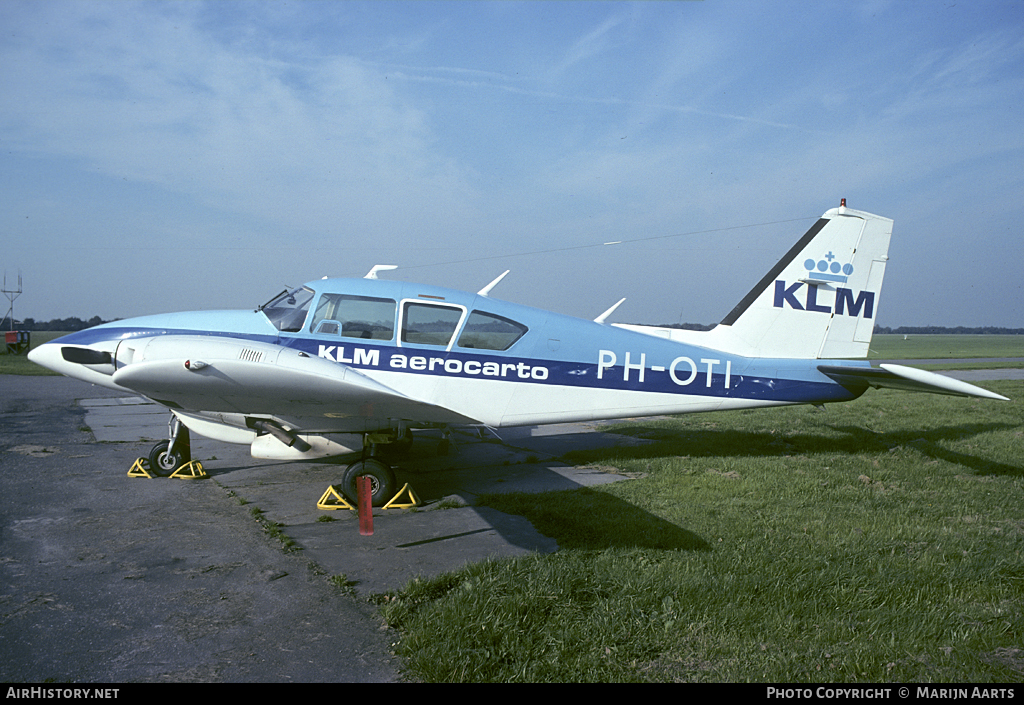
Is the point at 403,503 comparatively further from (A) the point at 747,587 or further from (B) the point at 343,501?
(A) the point at 747,587

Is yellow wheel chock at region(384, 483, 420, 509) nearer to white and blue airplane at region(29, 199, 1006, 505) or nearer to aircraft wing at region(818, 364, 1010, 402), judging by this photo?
white and blue airplane at region(29, 199, 1006, 505)

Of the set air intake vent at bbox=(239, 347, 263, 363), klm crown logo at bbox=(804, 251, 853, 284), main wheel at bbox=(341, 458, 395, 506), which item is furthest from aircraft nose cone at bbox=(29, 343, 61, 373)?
klm crown logo at bbox=(804, 251, 853, 284)

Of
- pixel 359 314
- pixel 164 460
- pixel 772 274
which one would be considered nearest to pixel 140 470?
pixel 164 460

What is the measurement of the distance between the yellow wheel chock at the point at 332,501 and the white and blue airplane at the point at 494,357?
18cm

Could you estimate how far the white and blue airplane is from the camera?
618 centimetres

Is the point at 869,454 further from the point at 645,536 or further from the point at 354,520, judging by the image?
the point at 354,520

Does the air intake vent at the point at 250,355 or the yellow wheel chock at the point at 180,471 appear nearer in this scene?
the air intake vent at the point at 250,355

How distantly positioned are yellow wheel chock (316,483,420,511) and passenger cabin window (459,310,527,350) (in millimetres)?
1840

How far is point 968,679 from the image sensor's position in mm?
3113

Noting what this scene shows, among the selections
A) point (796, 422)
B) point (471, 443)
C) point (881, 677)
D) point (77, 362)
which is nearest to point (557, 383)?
point (471, 443)

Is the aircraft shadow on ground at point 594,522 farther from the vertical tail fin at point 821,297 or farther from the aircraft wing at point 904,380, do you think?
the aircraft wing at point 904,380

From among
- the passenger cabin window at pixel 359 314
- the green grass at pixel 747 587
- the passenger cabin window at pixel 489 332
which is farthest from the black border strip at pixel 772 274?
the passenger cabin window at pixel 359 314

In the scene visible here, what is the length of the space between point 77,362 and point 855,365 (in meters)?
9.33

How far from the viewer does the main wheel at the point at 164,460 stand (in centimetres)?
750
